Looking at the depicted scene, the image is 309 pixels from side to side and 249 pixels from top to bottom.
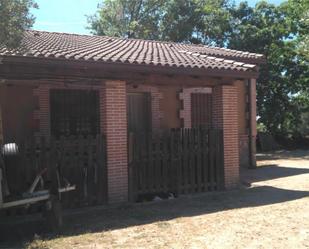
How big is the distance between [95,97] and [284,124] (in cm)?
1679

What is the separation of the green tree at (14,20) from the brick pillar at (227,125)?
20.3 ft

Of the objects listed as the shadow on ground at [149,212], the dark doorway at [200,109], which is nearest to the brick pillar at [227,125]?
the shadow on ground at [149,212]

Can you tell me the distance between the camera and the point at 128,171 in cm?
1014

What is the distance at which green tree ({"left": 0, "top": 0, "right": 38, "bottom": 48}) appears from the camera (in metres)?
5.97

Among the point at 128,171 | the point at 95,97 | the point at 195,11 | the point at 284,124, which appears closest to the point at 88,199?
the point at 128,171

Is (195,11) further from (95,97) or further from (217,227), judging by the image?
(217,227)

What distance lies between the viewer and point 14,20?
611cm

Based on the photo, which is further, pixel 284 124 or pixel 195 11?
pixel 195 11

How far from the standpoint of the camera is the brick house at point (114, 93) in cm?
930

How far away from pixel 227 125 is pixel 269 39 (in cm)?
1711

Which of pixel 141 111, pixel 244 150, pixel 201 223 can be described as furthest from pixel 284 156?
pixel 201 223

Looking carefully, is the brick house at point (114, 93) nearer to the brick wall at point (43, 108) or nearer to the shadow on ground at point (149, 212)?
the brick wall at point (43, 108)

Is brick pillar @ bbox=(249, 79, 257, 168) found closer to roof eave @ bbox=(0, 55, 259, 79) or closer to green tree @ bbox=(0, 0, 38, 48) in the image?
roof eave @ bbox=(0, 55, 259, 79)

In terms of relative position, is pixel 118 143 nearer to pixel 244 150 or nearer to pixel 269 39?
pixel 244 150
